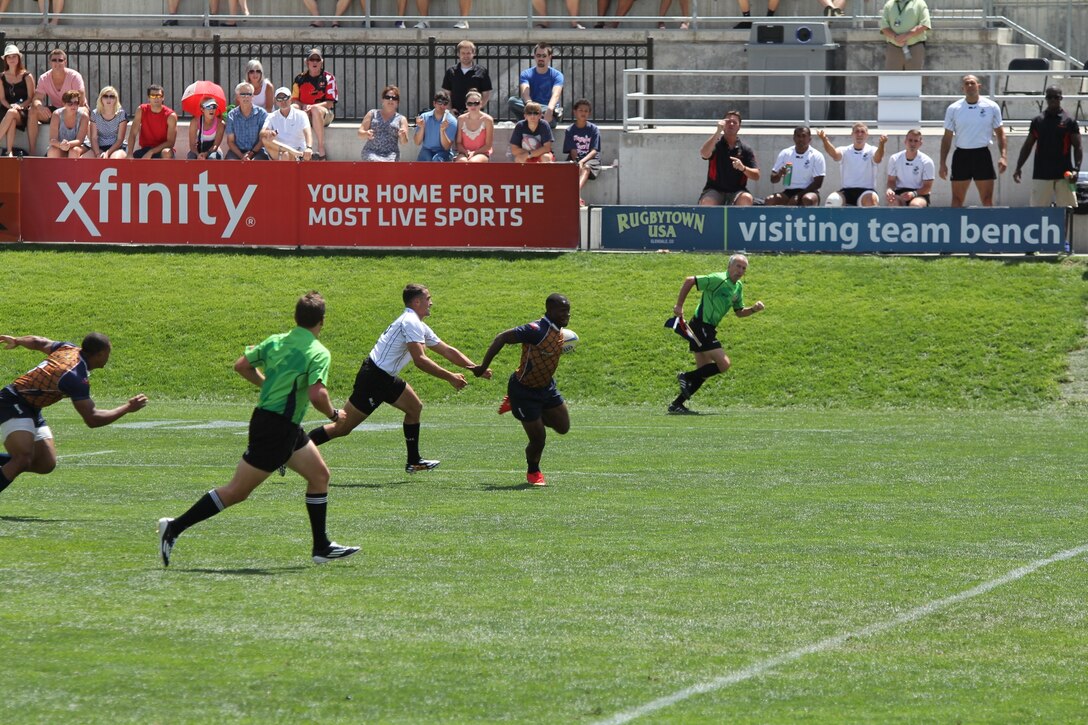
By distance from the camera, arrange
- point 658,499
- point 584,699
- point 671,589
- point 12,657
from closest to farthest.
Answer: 1. point 584,699
2. point 12,657
3. point 671,589
4. point 658,499

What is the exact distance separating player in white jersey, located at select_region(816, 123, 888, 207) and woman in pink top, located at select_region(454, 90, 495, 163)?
5.91 meters

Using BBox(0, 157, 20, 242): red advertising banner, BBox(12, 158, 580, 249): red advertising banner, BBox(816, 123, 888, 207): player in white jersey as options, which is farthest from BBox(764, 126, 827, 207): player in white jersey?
BBox(0, 157, 20, 242): red advertising banner

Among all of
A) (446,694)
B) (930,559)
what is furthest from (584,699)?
(930,559)

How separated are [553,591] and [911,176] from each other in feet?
59.6

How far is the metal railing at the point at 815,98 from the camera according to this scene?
2805 cm

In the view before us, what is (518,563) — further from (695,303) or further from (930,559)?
(695,303)

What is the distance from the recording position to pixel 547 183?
84.5ft

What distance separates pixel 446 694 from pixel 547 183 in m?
19.0

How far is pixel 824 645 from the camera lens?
324 inches

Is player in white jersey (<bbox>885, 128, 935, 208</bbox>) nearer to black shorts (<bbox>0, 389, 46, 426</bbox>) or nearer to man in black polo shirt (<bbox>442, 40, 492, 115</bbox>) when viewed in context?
man in black polo shirt (<bbox>442, 40, 492, 115</bbox>)

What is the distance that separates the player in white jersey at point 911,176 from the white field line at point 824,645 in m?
16.1

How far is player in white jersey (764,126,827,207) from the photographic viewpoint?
1036 inches

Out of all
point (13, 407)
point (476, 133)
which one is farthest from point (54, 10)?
point (13, 407)

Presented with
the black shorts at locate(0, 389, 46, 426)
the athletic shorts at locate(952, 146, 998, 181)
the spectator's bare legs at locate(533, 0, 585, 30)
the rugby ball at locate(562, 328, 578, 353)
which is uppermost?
the spectator's bare legs at locate(533, 0, 585, 30)
